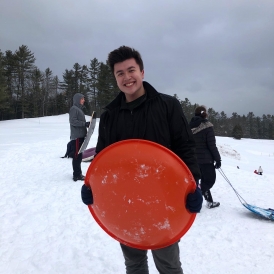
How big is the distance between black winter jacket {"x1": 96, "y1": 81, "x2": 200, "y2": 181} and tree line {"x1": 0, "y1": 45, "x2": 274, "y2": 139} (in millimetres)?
38723

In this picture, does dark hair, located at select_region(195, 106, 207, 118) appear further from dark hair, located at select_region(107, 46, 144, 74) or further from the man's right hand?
the man's right hand

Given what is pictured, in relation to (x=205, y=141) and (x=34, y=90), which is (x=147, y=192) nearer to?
(x=205, y=141)

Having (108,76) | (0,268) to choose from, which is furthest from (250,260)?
(108,76)

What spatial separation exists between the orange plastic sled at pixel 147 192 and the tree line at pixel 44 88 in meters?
39.0

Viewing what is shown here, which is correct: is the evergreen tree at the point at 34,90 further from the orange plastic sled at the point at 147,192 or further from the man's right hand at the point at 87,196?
the orange plastic sled at the point at 147,192

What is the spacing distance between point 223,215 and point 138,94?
357 cm

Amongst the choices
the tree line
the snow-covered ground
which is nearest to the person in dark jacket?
the snow-covered ground

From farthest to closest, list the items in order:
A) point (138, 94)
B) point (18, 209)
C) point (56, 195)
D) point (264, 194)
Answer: point (264, 194), point (56, 195), point (18, 209), point (138, 94)

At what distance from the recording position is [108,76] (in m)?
44.8

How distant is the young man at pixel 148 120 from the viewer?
185 cm

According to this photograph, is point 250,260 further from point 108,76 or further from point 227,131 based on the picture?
point 227,131

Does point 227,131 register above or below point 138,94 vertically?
below

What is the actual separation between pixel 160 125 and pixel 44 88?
A: 179 feet

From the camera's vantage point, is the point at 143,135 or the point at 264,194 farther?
the point at 264,194
